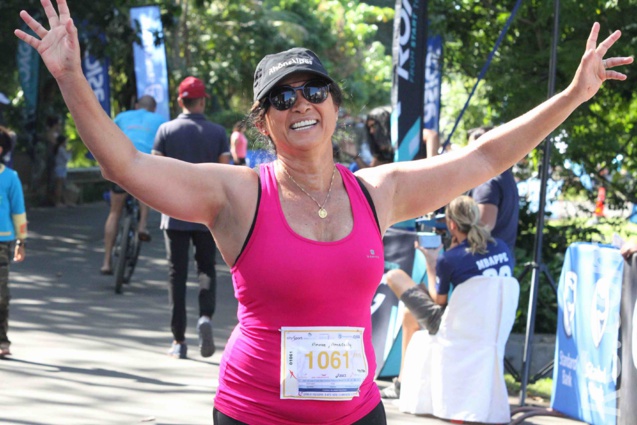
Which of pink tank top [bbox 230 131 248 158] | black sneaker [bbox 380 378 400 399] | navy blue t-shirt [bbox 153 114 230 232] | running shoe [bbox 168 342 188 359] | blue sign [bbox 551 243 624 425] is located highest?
pink tank top [bbox 230 131 248 158]

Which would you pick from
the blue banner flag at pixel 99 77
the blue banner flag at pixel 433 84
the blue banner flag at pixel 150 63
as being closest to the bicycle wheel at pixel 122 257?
the blue banner flag at pixel 433 84

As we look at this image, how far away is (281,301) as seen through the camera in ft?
9.75

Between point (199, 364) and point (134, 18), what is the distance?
9.65 meters

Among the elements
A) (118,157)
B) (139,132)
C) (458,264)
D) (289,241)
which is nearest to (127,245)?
(139,132)

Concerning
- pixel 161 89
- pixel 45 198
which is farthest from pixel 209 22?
pixel 161 89

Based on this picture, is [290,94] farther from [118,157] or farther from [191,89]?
[191,89]

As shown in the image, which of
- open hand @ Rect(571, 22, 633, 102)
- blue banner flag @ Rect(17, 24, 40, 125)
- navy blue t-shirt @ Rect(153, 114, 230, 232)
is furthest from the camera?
blue banner flag @ Rect(17, 24, 40, 125)

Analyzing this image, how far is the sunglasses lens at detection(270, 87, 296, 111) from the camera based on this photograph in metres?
3.13

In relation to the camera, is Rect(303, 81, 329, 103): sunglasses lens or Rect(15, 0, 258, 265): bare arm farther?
Rect(303, 81, 329, 103): sunglasses lens

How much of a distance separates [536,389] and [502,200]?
4.63ft

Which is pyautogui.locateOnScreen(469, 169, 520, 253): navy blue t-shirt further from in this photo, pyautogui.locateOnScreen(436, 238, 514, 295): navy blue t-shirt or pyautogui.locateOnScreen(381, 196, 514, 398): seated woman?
pyautogui.locateOnScreen(436, 238, 514, 295): navy blue t-shirt

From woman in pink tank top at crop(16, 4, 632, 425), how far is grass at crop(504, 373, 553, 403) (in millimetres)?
4727

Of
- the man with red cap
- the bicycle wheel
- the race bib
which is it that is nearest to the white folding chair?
the man with red cap

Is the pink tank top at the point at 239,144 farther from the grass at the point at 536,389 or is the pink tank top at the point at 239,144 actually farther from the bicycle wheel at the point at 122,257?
the grass at the point at 536,389
